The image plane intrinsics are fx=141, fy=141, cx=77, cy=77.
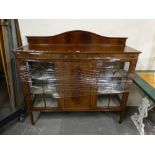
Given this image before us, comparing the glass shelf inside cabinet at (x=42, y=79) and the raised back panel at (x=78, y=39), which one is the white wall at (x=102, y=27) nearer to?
the raised back panel at (x=78, y=39)

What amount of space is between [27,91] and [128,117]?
55.3 inches

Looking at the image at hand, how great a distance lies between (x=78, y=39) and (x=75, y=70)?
0.44 metres

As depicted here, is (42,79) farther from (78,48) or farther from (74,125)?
(74,125)

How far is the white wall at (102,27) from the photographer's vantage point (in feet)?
5.62

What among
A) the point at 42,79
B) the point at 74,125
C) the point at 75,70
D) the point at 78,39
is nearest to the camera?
the point at 75,70

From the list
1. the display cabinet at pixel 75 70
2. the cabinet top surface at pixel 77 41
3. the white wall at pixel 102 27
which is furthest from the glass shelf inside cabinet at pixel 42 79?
the white wall at pixel 102 27

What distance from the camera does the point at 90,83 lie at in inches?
61.6

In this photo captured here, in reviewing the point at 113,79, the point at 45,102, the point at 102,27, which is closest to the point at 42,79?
the point at 45,102

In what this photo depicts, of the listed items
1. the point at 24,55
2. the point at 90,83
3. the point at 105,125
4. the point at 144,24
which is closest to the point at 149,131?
the point at 105,125

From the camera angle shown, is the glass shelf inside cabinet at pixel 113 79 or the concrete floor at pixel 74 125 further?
the concrete floor at pixel 74 125

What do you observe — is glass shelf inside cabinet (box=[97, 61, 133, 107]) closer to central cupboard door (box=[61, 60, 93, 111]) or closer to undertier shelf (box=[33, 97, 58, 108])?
central cupboard door (box=[61, 60, 93, 111])

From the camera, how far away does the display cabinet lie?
141 cm

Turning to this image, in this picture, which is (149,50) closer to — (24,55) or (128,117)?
(128,117)

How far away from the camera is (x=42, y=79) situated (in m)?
1.59
